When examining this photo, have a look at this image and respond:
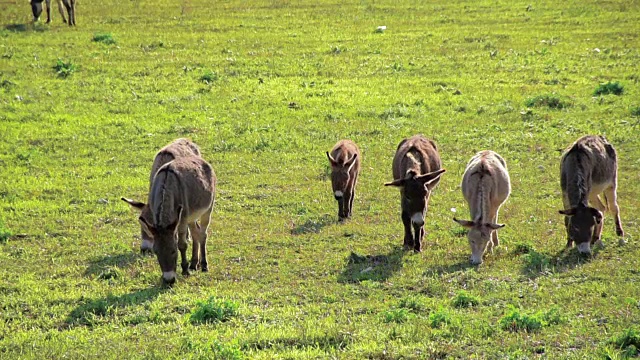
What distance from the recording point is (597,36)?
1363 inches

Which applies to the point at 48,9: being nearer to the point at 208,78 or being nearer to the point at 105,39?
the point at 105,39

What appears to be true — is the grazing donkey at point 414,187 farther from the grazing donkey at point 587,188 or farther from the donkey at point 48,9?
the donkey at point 48,9

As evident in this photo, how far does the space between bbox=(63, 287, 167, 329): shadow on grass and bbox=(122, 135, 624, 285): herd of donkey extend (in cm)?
47

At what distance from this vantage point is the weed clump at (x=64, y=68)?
94.7ft

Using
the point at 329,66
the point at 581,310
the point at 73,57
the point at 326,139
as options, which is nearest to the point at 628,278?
the point at 581,310

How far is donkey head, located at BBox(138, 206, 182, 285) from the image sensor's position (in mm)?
13180

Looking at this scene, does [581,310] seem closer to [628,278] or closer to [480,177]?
[628,278]

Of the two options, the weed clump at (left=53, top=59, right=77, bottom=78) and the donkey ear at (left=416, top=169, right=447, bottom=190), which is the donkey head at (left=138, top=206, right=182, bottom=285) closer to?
the donkey ear at (left=416, top=169, right=447, bottom=190)

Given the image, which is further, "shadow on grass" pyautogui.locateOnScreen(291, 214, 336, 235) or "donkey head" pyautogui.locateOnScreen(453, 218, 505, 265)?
"shadow on grass" pyautogui.locateOnScreen(291, 214, 336, 235)

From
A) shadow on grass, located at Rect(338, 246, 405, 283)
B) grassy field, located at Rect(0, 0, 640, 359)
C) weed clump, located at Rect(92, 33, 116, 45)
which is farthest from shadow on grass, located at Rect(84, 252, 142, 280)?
weed clump, located at Rect(92, 33, 116, 45)

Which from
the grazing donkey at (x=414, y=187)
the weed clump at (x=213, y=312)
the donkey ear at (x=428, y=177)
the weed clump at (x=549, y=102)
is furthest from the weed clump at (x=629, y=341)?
the weed clump at (x=549, y=102)

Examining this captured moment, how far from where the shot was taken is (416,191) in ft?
49.5

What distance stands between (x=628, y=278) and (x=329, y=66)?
18.7m

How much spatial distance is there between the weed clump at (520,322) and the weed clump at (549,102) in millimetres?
15286
